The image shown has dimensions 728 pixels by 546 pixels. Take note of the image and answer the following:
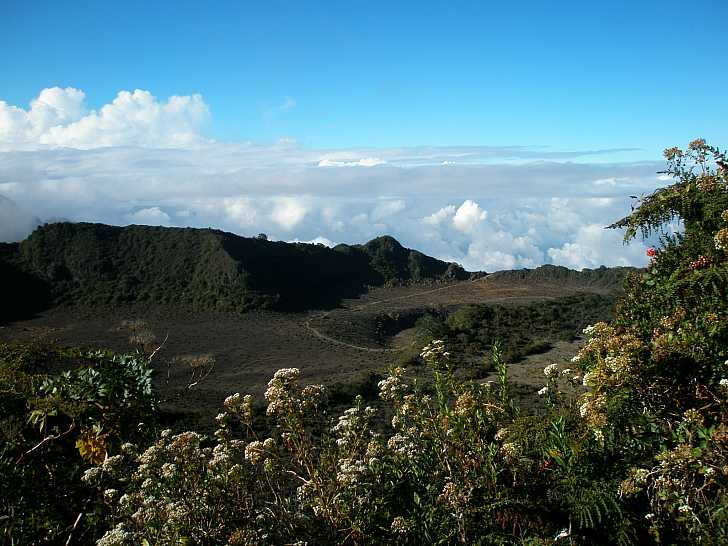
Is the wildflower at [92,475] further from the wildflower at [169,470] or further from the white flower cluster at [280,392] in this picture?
the white flower cluster at [280,392]

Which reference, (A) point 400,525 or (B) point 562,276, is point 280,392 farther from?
(B) point 562,276

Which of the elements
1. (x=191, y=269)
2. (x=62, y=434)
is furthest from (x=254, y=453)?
(x=191, y=269)

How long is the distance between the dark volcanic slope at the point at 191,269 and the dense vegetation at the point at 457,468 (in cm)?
3490

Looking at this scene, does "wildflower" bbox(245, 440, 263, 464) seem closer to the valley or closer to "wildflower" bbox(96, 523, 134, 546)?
"wildflower" bbox(96, 523, 134, 546)

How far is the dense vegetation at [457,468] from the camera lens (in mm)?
2617

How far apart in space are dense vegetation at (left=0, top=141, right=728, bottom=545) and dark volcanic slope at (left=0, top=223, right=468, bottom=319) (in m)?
34.9

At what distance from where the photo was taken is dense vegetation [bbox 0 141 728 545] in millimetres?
2617

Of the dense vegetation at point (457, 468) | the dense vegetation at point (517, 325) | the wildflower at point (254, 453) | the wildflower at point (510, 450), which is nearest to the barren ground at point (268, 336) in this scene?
the dense vegetation at point (517, 325)

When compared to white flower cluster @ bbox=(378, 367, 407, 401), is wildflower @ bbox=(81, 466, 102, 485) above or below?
below

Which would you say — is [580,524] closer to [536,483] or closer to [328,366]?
[536,483]

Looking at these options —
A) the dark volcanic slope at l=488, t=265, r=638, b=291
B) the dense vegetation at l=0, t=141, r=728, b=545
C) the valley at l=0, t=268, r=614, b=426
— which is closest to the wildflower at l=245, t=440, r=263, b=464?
the dense vegetation at l=0, t=141, r=728, b=545

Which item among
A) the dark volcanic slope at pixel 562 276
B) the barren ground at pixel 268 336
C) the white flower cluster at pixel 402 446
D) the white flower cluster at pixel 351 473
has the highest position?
the white flower cluster at pixel 351 473

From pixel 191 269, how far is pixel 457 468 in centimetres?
4211

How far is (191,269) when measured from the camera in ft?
141
